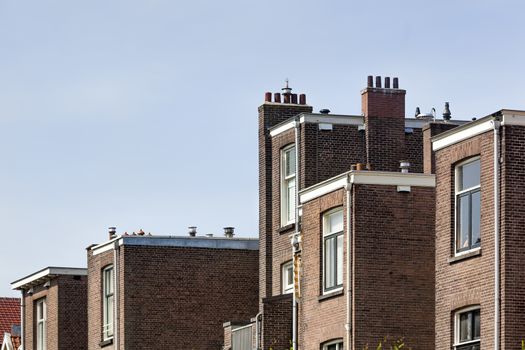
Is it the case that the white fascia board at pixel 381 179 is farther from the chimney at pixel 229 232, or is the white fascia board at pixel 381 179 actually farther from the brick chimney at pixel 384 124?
the chimney at pixel 229 232

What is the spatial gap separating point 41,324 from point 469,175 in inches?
1355

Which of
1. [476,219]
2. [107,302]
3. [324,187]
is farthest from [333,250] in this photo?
[107,302]

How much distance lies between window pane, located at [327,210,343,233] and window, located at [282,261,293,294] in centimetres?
825

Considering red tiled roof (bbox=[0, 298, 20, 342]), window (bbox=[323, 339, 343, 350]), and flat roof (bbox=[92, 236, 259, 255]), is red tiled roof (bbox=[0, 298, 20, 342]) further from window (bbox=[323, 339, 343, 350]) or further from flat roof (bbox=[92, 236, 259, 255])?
window (bbox=[323, 339, 343, 350])

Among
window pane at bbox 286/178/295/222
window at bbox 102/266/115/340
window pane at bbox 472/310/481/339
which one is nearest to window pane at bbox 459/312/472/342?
window pane at bbox 472/310/481/339

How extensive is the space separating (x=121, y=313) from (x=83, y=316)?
8.46 meters

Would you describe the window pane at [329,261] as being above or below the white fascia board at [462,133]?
below

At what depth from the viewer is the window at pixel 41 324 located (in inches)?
2972

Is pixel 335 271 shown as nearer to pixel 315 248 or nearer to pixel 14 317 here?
pixel 315 248

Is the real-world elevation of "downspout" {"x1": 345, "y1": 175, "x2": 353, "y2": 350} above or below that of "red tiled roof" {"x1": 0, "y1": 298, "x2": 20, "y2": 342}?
below

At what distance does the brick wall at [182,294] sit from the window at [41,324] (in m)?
10.8

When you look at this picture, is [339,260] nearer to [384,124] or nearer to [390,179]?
[390,179]

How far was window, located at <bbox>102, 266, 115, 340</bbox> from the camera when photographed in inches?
2645

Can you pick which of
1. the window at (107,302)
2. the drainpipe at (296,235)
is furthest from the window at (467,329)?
the window at (107,302)
